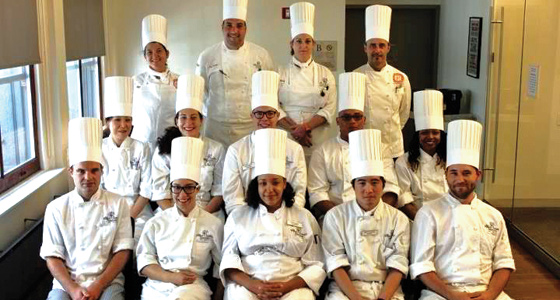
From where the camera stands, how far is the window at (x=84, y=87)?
4.63 metres

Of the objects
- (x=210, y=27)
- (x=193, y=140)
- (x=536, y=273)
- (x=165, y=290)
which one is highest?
(x=210, y=27)

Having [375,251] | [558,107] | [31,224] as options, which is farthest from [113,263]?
[558,107]

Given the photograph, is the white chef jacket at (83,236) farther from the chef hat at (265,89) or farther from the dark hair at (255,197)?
the chef hat at (265,89)

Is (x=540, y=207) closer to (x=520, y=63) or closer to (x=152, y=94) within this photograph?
(x=520, y=63)

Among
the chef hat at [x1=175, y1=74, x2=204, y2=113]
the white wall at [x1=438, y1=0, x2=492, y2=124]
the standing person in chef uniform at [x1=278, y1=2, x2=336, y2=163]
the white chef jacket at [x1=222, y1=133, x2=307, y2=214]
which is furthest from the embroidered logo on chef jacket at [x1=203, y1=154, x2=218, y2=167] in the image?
the white wall at [x1=438, y1=0, x2=492, y2=124]

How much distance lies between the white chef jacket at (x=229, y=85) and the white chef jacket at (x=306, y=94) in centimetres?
22

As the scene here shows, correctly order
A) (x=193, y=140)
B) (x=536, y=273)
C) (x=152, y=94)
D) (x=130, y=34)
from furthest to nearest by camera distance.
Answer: (x=130, y=34)
(x=536, y=273)
(x=152, y=94)
(x=193, y=140)

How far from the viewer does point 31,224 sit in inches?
135

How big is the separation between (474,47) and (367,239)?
3499mm

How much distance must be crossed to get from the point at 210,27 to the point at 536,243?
320cm

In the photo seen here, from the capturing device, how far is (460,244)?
2.74m

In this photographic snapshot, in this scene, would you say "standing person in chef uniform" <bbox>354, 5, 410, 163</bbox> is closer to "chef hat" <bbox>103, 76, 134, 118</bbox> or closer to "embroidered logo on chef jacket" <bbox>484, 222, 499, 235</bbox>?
"embroidered logo on chef jacket" <bbox>484, 222, 499, 235</bbox>

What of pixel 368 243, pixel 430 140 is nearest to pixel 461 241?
pixel 368 243

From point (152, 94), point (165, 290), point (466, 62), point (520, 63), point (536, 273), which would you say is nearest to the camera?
point (165, 290)
